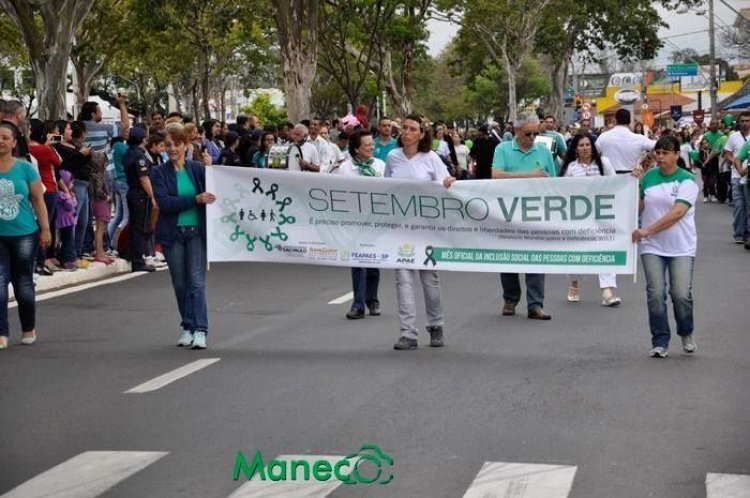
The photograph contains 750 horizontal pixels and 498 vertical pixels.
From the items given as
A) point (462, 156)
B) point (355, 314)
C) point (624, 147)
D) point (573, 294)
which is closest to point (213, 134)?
point (462, 156)

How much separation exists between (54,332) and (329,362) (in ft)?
10.8

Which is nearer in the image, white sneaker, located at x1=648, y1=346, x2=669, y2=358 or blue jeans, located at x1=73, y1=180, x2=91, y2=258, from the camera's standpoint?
white sneaker, located at x1=648, y1=346, x2=669, y2=358

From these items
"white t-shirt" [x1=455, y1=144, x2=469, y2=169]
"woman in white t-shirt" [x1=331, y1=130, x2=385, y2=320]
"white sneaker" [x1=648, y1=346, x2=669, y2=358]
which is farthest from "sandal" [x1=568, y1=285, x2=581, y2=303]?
"white t-shirt" [x1=455, y1=144, x2=469, y2=169]

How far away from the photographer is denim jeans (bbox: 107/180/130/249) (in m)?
19.3

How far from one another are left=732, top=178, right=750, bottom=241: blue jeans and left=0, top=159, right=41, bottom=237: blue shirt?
11.8 metres

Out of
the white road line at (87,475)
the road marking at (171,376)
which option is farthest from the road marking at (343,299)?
the white road line at (87,475)

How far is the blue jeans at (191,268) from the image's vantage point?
11625mm

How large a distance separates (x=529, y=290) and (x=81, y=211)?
6851 millimetres

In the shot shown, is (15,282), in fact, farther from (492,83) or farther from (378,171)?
(492,83)

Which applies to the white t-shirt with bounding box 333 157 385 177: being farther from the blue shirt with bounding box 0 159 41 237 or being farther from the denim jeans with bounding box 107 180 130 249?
the denim jeans with bounding box 107 180 130 249

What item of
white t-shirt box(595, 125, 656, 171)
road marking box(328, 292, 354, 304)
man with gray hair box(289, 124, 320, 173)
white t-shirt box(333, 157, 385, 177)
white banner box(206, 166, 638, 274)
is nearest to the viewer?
white banner box(206, 166, 638, 274)

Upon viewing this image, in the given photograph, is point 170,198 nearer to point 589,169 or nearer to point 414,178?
point 414,178

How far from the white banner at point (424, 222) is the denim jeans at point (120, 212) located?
23.5 feet

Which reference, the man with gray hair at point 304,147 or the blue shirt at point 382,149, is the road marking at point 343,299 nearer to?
the blue shirt at point 382,149
